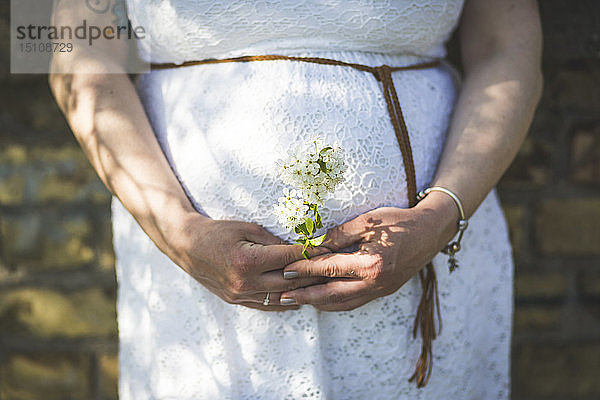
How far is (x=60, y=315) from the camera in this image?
1759mm

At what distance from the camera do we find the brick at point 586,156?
5.77 feet

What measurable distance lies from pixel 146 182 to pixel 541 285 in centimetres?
141

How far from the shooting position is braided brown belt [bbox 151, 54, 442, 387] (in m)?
1.02

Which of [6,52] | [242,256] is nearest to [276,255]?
[242,256]

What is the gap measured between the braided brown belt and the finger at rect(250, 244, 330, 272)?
0.84 ft

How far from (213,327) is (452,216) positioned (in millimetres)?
482

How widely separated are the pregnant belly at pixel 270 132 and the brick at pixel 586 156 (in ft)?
3.16

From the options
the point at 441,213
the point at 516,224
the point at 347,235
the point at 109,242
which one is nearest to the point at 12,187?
the point at 109,242

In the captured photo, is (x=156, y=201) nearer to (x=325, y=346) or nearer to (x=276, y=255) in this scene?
(x=276, y=255)

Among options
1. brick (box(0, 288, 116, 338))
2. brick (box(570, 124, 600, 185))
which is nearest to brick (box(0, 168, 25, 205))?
brick (box(0, 288, 116, 338))

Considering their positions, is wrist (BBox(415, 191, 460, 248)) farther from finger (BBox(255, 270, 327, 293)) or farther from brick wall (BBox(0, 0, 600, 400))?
brick wall (BBox(0, 0, 600, 400))

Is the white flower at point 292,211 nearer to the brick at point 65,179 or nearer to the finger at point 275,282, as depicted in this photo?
the finger at point 275,282

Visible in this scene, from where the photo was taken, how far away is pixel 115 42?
3.64 feet

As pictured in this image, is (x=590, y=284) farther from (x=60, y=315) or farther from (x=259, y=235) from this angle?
(x=60, y=315)
